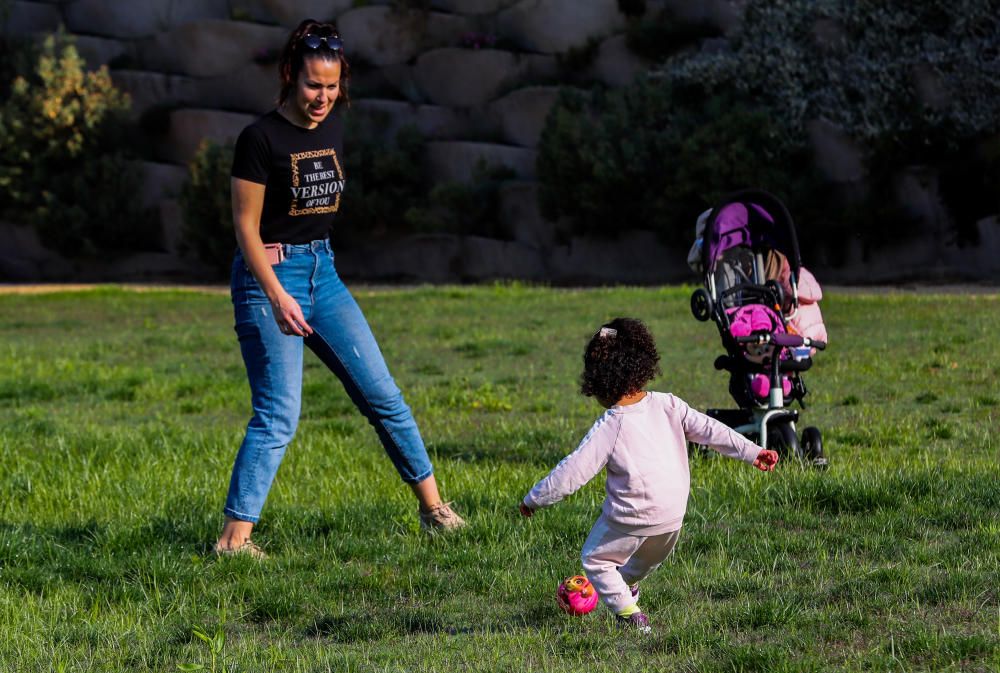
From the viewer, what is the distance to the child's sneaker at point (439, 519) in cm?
590

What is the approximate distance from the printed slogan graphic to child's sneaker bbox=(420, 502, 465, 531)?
54.4 inches

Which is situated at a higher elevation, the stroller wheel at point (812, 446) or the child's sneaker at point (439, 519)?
the stroller wheel at point (812, 446)

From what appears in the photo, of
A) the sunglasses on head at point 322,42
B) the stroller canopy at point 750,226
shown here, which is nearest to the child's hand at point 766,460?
the sunglasses on head at point 322,42

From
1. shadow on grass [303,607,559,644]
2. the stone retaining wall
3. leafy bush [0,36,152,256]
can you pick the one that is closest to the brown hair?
shadow on grass [303,607,559,644]

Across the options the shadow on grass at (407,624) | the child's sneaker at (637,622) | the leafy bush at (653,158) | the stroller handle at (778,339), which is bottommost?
the shadow on grass at (407,624)

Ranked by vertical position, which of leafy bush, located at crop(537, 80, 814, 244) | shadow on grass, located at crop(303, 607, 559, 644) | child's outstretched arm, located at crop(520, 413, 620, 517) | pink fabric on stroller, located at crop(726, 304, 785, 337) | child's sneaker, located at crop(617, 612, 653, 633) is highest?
leafy bush, located at crop(537, 80, 814, 244)

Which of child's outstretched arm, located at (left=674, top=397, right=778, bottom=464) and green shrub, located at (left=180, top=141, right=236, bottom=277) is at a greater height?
green shrub, located at (left=180, top=141, right=236, bottom=277)

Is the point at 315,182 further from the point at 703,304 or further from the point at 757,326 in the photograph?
the point at 757,326

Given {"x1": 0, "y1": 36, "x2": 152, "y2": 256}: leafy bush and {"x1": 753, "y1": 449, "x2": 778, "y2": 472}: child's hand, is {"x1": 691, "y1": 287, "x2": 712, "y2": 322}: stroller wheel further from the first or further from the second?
{"x1": 0, "y1": 36, "x2": 152, "y2": 256}: leafy bush

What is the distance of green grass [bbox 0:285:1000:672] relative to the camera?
4.27m

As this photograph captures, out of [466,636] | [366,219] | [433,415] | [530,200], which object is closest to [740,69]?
[530,200]

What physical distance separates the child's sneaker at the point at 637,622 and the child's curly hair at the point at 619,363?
27.1 inches

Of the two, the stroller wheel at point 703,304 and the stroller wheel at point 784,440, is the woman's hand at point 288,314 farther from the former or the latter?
the stroller wheel at point 784,440

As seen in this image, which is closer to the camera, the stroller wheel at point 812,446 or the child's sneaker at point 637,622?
the child's sneaker at point 637,622
